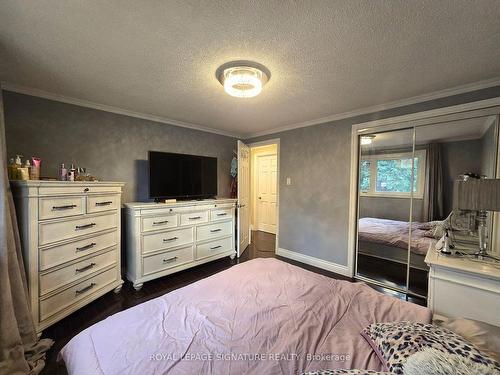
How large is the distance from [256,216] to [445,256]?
4.36m

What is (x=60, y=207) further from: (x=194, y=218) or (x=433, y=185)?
(x=433, y=185)

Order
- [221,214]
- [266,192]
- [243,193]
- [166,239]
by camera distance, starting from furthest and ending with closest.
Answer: [266,192]
[243,193]
[221,214]
[166,239]

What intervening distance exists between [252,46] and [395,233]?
8.60ft

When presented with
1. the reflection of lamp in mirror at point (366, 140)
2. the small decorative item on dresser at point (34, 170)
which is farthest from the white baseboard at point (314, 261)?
the small decorative item on dresser at point (34, 170)

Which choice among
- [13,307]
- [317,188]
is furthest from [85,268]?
[317,188]

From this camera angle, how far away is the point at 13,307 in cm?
151

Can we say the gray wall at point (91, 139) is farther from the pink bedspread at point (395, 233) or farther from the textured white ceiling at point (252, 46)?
the pink bedspread at point (395, 233)

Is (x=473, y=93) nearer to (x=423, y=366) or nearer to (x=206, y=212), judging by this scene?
(x=423, y=366)

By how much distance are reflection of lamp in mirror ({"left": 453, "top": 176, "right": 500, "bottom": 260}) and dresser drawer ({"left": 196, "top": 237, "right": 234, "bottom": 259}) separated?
2789 millimetres

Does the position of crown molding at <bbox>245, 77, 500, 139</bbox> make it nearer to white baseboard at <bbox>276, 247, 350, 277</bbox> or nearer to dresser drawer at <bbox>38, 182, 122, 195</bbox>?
white baseboard at <bbox>276, 247, 350, 277</bbox>

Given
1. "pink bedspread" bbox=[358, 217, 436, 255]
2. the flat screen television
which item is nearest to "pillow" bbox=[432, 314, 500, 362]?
"pink bedspread" bbox=[358, 217, 436, 255]

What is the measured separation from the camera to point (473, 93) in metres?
2.05

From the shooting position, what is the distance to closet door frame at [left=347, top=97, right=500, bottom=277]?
2.02 meters

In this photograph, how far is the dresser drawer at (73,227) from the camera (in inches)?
70.2
